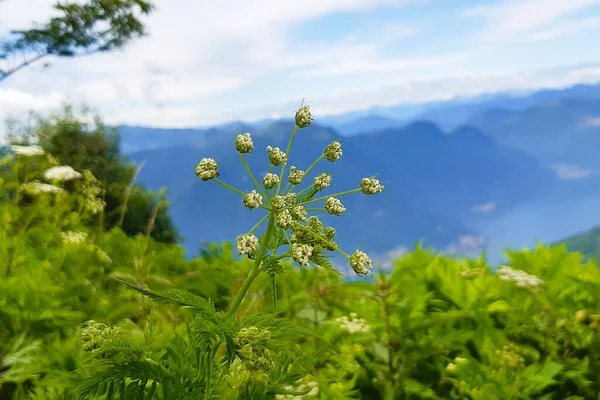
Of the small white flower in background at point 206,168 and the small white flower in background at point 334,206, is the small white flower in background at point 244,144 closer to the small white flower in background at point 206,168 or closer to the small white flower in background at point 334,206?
the small white flower in background at point 206,168

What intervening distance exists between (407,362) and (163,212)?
1282 cm

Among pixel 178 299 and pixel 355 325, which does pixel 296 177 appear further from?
pixel 355 325

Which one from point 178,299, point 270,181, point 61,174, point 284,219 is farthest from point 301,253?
point 61,174

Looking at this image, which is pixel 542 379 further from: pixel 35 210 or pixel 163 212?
pixel 163 212

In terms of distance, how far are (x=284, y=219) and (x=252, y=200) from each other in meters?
0.10

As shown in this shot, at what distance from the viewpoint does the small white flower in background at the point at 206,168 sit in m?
1.45

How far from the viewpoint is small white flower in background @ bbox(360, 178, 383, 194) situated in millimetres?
1510

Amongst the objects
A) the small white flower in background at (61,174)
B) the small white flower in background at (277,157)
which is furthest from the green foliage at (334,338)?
the small white flower in background at (61,174)

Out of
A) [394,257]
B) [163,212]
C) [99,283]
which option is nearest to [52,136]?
[163,212]

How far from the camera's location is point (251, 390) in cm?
177

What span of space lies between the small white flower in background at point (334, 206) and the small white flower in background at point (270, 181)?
6.3 inches

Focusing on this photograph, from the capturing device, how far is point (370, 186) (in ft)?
5.06

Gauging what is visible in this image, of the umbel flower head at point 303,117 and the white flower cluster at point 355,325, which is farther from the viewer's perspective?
the white flower cluster at point 355,325

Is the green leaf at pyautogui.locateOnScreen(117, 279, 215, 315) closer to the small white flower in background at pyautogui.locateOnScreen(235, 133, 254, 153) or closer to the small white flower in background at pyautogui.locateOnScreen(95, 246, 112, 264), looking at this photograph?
the small white flower in background at pyautogui.locateOnScreen(235, 133, 254, 153)
